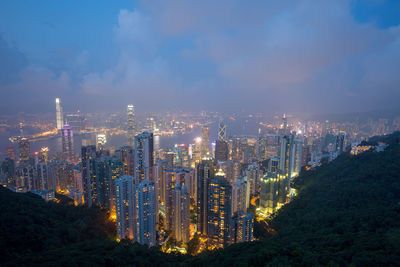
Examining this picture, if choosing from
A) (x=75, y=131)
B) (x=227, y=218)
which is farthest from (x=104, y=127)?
(x=227, y=218)

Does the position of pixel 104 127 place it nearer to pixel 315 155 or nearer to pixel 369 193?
pixel 315 155

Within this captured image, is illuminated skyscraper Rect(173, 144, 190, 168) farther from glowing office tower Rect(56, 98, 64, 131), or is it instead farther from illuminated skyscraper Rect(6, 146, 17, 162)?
illuminated skyscraper Rect(6, 146, 17, 162)

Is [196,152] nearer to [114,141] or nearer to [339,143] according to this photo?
[114,141]

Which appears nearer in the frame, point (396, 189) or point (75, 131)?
point (396, 189)

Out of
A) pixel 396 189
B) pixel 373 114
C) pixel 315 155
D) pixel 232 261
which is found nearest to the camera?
pixel 232 261

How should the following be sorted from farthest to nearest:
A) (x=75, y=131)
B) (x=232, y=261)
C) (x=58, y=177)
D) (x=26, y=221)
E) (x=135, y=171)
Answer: (x=75, y=131), (x=58, y=177), (x=135, y=171), (x=26, y=221), (x=232, y=261)

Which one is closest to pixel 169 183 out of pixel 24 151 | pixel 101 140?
pixel 24 151
